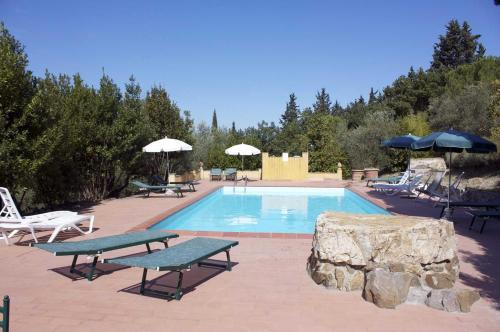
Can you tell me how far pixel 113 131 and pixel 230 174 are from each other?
9.47m

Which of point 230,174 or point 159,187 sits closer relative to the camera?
point 159,187

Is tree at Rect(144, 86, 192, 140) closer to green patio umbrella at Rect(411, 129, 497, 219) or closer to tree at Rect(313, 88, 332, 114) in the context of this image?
green patio umbrella at Rect(411, 129, 497, 219)

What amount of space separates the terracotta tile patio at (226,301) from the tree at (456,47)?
42027mm

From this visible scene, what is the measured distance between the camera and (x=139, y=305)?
418 cm

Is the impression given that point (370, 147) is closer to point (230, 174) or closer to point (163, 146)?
point (230, 174)

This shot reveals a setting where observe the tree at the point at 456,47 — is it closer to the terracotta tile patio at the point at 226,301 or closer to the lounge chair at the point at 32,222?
the terracotta tile patio at the point at 226,301

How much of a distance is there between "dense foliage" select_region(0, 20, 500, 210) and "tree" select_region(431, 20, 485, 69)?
36.8ft

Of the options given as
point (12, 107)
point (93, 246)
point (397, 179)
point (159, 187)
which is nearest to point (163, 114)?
point (159, 187)

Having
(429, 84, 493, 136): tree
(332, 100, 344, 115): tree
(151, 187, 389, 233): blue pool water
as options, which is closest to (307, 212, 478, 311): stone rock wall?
(151, 187, 389, 233): blue pool water

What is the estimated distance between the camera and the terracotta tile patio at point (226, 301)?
3.72 meters

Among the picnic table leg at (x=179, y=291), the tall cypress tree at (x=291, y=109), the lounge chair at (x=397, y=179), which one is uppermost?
the tall cypress tree at (x=291, y=109)

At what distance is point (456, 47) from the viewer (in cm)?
4269

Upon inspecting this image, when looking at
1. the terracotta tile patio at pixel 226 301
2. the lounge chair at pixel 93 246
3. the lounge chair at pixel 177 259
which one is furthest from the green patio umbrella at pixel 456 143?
the lounge chair at pixel 93 246

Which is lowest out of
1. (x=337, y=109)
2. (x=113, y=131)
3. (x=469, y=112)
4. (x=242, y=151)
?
(x=242, y=151)
